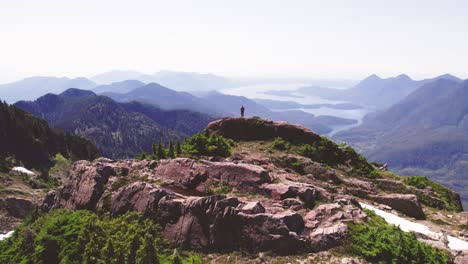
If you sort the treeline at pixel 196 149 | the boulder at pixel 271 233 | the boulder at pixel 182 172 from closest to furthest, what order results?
the boulder at pixel 271 233, the boulder at pixel 182 172, the treeline at pixel 196 149

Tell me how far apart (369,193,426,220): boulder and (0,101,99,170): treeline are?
96526mm

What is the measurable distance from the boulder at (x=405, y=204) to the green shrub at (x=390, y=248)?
11786mm

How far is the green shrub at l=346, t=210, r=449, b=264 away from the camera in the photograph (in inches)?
821

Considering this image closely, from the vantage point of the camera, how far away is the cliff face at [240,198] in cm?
2295

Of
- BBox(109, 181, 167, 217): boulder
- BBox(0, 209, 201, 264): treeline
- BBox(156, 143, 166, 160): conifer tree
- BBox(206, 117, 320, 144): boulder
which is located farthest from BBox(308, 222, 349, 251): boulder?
BBox(206, 117, 320, 144): boulder

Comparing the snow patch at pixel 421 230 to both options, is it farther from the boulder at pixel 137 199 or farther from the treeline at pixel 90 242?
the boulder at pixel 137 199

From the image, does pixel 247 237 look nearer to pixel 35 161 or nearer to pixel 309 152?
pixel 309 152

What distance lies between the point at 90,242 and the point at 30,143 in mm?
117117

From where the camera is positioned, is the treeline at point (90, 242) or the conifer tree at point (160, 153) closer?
the treeline at point (90, 242)

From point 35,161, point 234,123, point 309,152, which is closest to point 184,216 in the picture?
point 309,152

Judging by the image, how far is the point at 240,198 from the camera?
90.4 feet

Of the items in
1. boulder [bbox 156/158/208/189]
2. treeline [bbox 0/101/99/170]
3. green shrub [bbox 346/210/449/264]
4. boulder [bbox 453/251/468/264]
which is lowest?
treeline [bbox 0/101/99/170]

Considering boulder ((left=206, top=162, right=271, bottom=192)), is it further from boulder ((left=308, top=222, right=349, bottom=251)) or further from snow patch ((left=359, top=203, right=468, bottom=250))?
snow patch ((left=359, top=203, right=468, bottom=250))

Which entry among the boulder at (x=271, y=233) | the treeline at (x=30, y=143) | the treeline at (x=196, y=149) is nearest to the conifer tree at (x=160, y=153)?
the treeline at (x=196, y=149)
